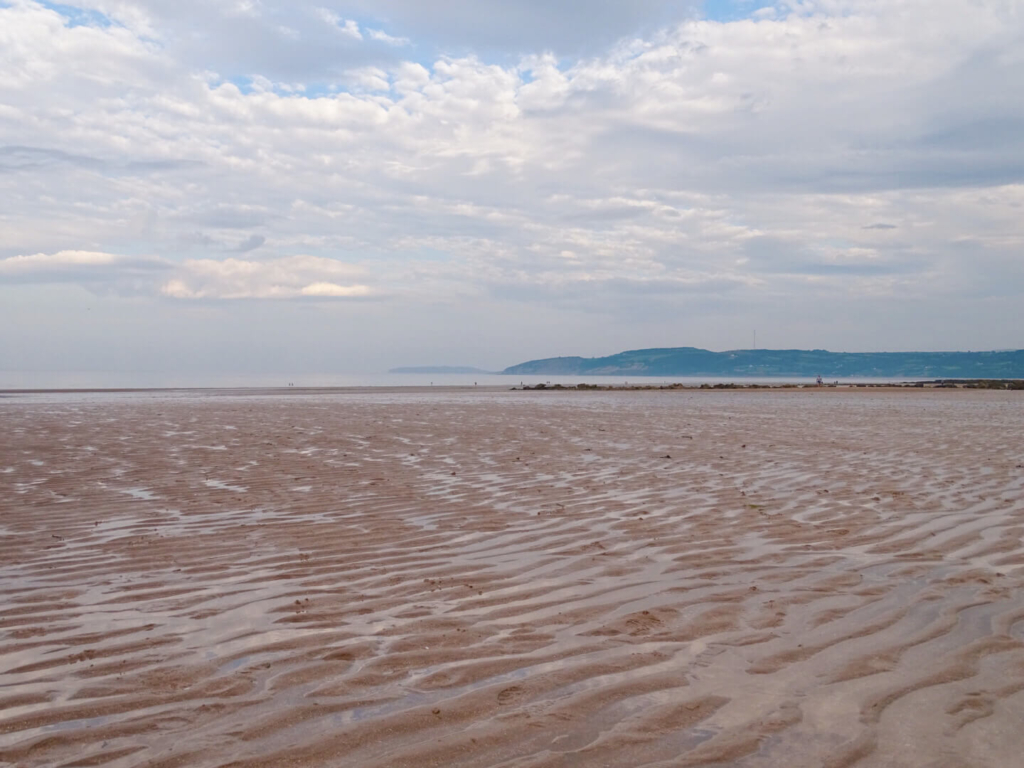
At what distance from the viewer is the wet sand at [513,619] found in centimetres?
347

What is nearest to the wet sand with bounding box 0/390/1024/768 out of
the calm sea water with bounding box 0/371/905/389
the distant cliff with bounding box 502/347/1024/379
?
the calm sea water with bounding box 0/371/905/389

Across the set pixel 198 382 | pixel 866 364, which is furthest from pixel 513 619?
pixel 866 364

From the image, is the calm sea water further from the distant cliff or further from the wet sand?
the distant cliff

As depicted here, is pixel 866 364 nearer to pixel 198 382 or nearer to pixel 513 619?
pixel 198 382

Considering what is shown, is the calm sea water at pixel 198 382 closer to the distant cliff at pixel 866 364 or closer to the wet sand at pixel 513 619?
the wet sand at pixel 513 619

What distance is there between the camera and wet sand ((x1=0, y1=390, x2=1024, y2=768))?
3.47m

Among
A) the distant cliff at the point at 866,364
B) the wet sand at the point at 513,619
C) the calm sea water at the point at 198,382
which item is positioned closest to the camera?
the wet sand at the point at 513,619

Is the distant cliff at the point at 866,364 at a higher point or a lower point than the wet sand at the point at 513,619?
higher

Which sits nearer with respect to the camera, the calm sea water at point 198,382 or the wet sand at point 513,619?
the wet sand at point 513,619

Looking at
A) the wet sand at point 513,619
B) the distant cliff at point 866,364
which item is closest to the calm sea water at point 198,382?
the wet sand at point 513,619

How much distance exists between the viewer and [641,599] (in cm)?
553

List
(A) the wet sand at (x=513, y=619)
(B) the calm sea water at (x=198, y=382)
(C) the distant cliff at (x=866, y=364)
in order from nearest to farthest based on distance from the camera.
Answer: (A) the wet sand at (x=513, y=619) → (B) the calm sea water at (x=198, y=382) → (C) the distant cliff at (x=866, y=364)

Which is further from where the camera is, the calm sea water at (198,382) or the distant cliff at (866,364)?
the distant cliff at (866,364)

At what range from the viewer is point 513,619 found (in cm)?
508
